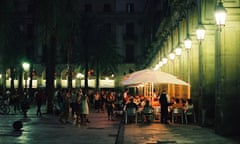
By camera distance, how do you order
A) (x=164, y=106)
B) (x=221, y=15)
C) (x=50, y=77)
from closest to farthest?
(x=221, y=15) < (x=164, y=106) < (x=50, y=77)

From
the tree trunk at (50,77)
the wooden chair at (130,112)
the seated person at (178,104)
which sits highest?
the tree trunk at (50,77)

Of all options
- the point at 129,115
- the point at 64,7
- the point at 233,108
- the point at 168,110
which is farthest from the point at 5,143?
the point at 64,7

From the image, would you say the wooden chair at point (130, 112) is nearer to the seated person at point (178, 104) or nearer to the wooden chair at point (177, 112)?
the wooden chair at point (177, 112)

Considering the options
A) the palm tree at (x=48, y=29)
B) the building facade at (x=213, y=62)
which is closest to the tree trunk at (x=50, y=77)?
the palm tree at (x=48, y=29)

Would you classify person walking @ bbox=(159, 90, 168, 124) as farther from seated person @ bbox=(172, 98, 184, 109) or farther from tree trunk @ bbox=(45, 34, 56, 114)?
tree trunk @ bbox=(45, 34, 56, 114)

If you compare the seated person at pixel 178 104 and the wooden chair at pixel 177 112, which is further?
the seated person at pixel 178 104

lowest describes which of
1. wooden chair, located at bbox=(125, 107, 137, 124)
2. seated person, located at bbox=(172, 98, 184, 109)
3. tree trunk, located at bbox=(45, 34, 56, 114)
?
wooden chair, located at bbox=(125, 107, 137, 124)

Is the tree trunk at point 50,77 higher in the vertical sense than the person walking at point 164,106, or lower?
higher

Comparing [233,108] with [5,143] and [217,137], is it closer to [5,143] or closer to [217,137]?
[217,137]

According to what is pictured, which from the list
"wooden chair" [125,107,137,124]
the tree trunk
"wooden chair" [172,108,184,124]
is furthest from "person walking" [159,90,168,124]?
the tree trunk

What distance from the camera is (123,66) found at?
78.9 metres

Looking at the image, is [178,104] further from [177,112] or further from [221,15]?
[221,15]

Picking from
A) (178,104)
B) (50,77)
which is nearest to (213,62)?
(178,104)

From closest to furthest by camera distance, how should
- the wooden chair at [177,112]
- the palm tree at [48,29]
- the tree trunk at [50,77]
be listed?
the wooden chair at [177,112], the palm tree at [48,29], the tree trunk at [50,77]
